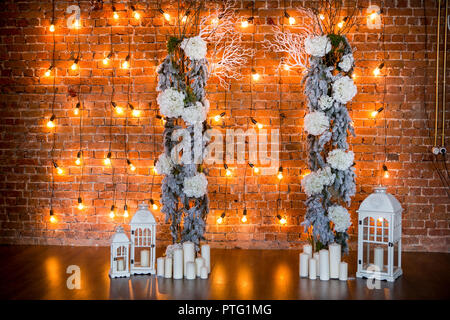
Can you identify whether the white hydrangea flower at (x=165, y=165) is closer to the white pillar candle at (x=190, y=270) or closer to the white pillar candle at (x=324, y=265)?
the white pillar candle at (x=190, y=270)

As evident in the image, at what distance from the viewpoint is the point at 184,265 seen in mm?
3586

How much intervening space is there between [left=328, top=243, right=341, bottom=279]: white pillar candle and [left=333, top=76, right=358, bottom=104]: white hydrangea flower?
4.10ft

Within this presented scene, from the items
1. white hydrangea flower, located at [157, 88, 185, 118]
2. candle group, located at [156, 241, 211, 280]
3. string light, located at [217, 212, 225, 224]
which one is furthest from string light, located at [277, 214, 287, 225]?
white hydrangea flower, located at [157, 88, 185, 118]

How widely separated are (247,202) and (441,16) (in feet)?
9.34

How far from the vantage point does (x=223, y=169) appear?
4.57 metres

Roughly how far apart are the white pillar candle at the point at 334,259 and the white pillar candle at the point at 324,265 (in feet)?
0.13

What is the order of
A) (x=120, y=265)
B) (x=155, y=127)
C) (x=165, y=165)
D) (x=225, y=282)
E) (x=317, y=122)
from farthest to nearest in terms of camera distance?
(x=155, y=127), (x=165, y=165), (x=317, y=122), (x=120, y=265), (x=225, y=282)

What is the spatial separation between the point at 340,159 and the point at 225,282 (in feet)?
4.68

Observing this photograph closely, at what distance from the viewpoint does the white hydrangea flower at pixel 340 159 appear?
361cm

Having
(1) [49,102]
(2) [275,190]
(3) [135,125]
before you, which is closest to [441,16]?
(2) [275,190]

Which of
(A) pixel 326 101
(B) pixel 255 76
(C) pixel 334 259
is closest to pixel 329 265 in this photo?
(C) pixel 334 259

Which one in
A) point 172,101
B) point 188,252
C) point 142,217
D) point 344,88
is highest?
point 344,88

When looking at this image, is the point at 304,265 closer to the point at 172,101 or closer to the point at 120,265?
the point at 120,265

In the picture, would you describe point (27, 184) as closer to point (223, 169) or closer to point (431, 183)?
point (223, 169)
